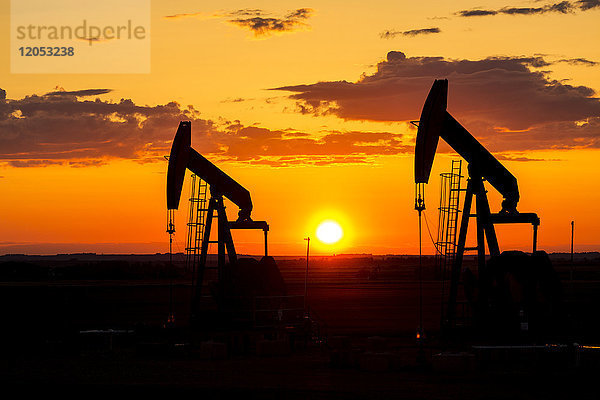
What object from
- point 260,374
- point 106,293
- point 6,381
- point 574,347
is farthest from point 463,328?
point 106,293

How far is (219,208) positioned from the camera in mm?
37375

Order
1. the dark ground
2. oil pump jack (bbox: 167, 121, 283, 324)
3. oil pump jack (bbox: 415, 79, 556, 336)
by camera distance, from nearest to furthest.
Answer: the dark ground → oil pump jack (bbox: 415, 79, 556, 336) → oil pump jack (bbox: 167, 121, 283, 324)

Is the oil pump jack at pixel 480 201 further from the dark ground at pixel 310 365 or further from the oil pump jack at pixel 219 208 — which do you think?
the oil pump jack at pixel 219 208

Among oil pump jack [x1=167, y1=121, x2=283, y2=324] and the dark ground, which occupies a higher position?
oil pump jack [x1=167, y1=121, x2=283, y2=324]

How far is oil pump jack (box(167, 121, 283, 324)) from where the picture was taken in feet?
115

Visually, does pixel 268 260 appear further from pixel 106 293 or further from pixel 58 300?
pixel 106 293

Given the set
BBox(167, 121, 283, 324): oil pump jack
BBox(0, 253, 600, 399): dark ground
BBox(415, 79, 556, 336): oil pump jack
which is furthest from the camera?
BBox(167, 121, 283, 324): oil pump jack

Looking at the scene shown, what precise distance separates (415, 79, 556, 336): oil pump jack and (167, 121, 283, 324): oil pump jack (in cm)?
779

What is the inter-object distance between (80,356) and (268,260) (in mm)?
9459

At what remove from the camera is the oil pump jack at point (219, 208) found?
115 feet

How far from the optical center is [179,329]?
33344mm

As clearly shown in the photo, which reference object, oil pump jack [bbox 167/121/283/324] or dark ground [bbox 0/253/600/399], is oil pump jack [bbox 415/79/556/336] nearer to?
dark ground [bbox 0/253/600/399]

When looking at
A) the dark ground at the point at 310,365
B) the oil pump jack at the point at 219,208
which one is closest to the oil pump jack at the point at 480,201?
the dark ground at the point at 310,365

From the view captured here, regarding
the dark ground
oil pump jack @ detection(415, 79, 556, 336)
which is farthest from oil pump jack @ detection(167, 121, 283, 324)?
oil pump jack @ detection(415, 79, 556, 336)
